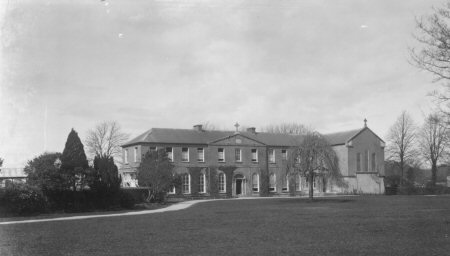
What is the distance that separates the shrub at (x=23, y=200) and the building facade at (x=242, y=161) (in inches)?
873

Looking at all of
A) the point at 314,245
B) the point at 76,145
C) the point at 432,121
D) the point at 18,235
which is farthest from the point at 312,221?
the point at 76,145

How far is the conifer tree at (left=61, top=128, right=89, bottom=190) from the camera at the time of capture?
92.7 ft

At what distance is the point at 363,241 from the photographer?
13.1m

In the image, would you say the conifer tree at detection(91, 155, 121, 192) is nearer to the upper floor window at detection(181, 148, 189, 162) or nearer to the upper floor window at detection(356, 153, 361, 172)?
the upper floor window at detection(181, 148, 189, 162)

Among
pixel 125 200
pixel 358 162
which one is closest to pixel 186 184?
pixel 125 200

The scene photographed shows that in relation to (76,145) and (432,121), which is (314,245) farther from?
(76,145)

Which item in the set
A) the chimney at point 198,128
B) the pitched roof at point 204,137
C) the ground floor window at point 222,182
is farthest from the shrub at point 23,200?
the chimney at point 198,128

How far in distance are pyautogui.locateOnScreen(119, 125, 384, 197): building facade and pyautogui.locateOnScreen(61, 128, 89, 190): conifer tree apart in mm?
18983

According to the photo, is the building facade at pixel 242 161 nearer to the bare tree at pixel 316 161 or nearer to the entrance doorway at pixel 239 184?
the entrance doorway at pixel 239 184

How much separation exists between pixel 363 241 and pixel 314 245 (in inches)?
65.3

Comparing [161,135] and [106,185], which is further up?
[161,135]

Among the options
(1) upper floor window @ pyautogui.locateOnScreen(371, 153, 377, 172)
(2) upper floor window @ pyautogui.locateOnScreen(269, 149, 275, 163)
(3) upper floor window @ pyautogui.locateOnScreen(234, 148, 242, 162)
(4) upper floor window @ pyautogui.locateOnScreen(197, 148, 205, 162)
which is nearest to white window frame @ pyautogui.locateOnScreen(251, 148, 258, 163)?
(3) upper floor window @ pyautogui.locateOnScreen(234, 148, 242, 162)

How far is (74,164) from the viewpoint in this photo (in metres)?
28.6

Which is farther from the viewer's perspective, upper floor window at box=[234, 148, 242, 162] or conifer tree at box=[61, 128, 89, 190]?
upper floor window at box=[234, 148, 242, 162]
